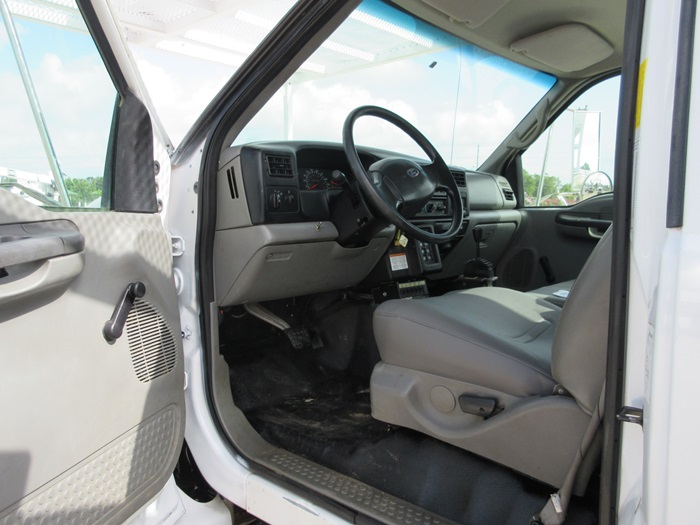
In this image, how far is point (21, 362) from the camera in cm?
90

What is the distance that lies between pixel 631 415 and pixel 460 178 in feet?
6.91

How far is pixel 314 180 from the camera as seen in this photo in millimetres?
2010

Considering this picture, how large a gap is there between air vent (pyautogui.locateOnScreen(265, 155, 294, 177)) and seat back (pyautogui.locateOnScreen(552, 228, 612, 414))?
3.38ft

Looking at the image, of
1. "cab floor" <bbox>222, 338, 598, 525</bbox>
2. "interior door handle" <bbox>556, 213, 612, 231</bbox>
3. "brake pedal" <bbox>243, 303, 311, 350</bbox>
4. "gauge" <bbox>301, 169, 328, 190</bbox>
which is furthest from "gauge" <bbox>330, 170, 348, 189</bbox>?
"interior door handle" <bbox>556, 213, 612, 231</bbox>

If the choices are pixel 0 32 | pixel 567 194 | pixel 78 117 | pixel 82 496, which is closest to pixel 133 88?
pixel 78 117

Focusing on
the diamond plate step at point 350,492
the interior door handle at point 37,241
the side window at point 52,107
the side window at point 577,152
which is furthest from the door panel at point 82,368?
the side window at point 577,152

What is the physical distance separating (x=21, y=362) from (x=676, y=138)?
1100 millimetres

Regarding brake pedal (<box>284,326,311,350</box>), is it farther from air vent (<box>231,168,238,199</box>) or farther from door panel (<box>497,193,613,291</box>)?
door panel (<box>497,193,613,291</box>)

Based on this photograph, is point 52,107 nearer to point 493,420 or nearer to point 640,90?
point 640,90

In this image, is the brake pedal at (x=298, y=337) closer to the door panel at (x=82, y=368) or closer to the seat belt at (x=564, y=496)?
the door panel at (x=82, y=368)

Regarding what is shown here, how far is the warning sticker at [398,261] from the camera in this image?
2.26 m

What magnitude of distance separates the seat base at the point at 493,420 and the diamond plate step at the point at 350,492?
218 millimetres

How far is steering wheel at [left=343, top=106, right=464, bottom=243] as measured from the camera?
5.24 feet

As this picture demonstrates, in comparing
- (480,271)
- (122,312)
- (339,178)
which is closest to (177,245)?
(122,312)
